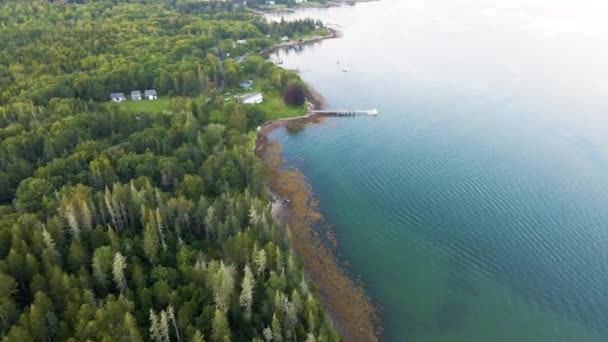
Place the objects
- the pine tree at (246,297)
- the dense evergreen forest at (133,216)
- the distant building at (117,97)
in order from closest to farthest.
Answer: the dense evergreen forest at (133,216)
the pine tree at (246,297)
the distant building at (117,97)

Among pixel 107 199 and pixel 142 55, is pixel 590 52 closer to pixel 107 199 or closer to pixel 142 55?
pixel 142 55

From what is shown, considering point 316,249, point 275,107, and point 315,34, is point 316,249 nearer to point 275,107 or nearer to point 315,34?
point 275,107

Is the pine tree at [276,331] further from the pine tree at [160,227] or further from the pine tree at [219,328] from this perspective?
the pine tree at [160,227]

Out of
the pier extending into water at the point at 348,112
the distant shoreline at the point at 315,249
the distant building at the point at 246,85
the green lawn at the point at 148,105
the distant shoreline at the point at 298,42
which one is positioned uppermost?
the distant shoreline at the point at 298,42

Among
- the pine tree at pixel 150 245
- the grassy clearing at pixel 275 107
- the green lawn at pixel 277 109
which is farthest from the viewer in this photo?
the grassy clearing at pixel 275 107

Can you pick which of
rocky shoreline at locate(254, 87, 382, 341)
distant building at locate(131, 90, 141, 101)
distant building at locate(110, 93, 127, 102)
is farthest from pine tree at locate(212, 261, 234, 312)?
distant building at locate(131, 90, 141, 101)

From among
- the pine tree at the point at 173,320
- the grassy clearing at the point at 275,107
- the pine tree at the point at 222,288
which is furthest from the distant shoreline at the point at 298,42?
the pine tree at the point at 173,320

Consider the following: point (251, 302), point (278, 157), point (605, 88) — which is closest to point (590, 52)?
point (605, 88)
